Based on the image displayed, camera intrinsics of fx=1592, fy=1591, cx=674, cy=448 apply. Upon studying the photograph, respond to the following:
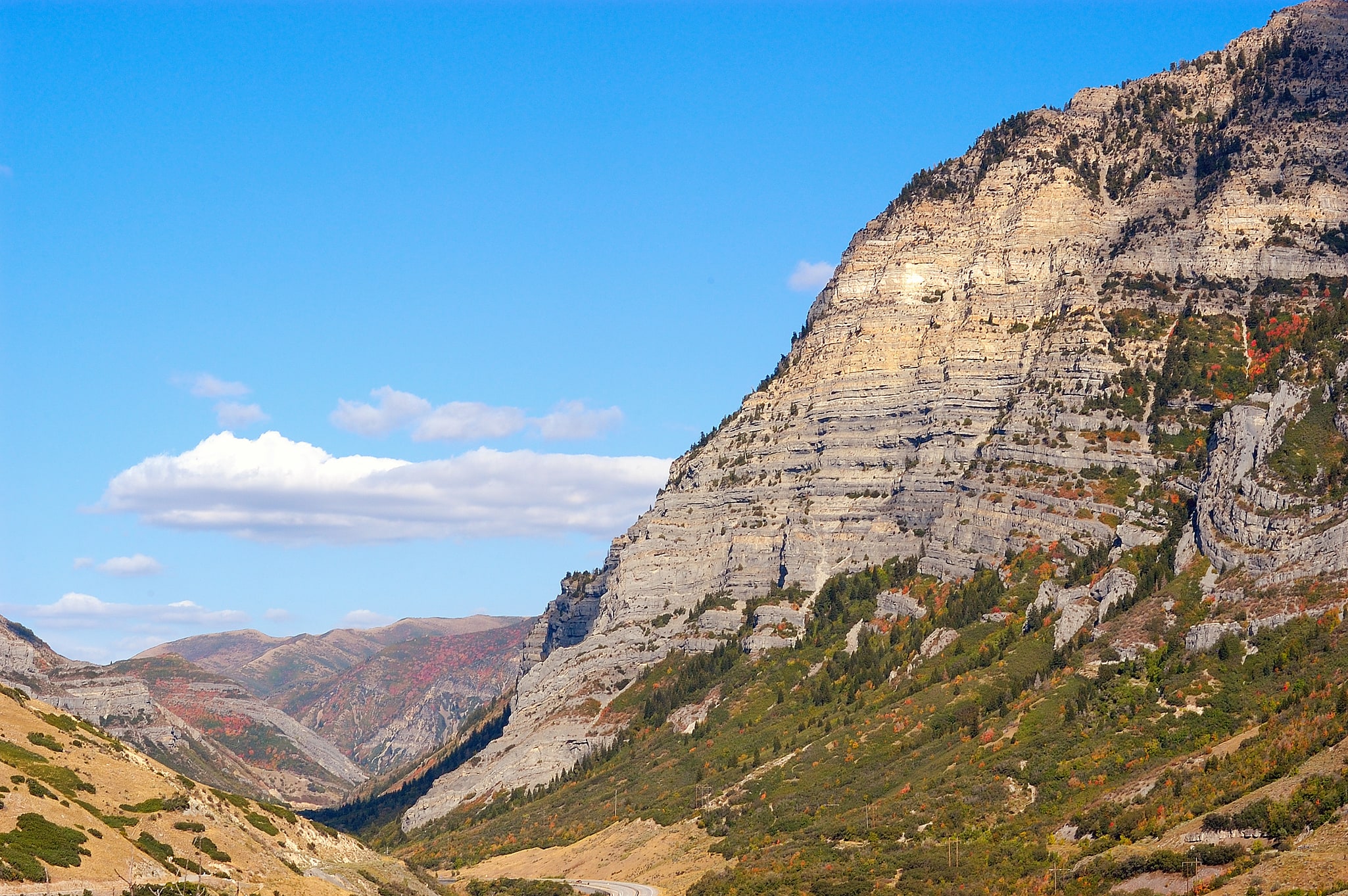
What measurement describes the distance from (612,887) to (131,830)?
71758 millimetres

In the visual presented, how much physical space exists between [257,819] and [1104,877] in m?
63.6

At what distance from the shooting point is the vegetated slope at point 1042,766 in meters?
110

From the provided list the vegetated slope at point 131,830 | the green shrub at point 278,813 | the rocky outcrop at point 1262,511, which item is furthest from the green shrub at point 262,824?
the rocky outcrop at point 1262,511

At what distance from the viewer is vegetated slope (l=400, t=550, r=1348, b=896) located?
110375 mm

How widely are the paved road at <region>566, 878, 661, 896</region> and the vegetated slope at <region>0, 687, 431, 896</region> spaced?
98.8 ft

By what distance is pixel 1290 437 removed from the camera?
17725 cm

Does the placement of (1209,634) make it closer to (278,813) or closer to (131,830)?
(278,813)

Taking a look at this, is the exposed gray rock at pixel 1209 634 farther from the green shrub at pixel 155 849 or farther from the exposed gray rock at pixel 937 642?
the green shrub at pixel 155 849

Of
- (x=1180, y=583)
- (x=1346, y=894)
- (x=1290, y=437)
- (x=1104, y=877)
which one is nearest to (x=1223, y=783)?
(x=1104, y=877)

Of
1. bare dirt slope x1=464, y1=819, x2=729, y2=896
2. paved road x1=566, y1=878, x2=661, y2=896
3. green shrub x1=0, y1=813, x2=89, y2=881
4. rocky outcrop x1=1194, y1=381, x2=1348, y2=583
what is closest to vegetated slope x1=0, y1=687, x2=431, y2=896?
green shrub x1=0, y1=813, x2=89, y2=881

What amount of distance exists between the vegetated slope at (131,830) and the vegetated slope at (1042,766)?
145ft

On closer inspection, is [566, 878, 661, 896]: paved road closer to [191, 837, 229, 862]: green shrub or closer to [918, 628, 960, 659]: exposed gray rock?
[918, 628, 960, 659]: exposed gray rock

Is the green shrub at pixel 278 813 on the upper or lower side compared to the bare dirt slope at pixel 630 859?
upper

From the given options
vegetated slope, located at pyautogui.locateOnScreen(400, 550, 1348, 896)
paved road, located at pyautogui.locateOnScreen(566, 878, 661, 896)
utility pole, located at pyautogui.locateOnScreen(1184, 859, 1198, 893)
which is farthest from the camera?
A: paved road, located at pyautogui.locateOnScreen(566, 878, 661, 896)
